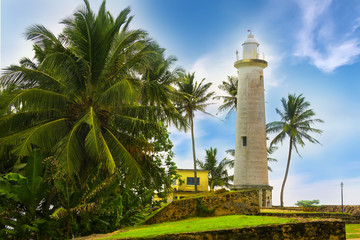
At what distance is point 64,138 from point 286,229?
8700 mm

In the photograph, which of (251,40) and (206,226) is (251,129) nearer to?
(251,40)

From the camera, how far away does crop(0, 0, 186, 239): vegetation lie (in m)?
14.0

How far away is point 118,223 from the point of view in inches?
613

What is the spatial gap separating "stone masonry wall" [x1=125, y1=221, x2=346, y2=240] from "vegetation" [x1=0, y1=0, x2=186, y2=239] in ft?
19.3

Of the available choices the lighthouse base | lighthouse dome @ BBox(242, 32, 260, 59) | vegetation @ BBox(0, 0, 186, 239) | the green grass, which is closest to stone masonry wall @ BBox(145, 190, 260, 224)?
vegetation @ BBox(0, 0, 186, 239)

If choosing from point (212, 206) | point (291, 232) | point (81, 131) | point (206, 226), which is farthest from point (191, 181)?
point (291, 232)

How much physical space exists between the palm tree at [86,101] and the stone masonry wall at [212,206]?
223 cm

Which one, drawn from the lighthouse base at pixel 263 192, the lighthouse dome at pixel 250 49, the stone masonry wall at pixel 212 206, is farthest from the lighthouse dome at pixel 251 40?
the stone masonry wall at pixel 212 206

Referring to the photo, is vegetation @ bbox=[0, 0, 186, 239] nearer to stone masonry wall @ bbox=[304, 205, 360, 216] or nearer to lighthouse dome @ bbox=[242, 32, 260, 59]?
stone masonry wall @ bbox=[304, 205, 360, 216]

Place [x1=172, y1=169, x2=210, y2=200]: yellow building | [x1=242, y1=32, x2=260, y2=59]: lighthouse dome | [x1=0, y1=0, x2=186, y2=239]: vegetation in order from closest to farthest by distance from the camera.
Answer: [x1=0, y1=0, x2=186, y2=239]: vegetation → [x1=242, y1=32, x2=260, y2=59]: lighthouse dome → [x1=172, y1=169, x2=210, y2=200]: yellow building

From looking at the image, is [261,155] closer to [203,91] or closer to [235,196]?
[203,91]

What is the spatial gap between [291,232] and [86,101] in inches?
393

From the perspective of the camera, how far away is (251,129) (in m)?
27.8

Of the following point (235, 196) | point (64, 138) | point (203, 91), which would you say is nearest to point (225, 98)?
point (203, 91)
